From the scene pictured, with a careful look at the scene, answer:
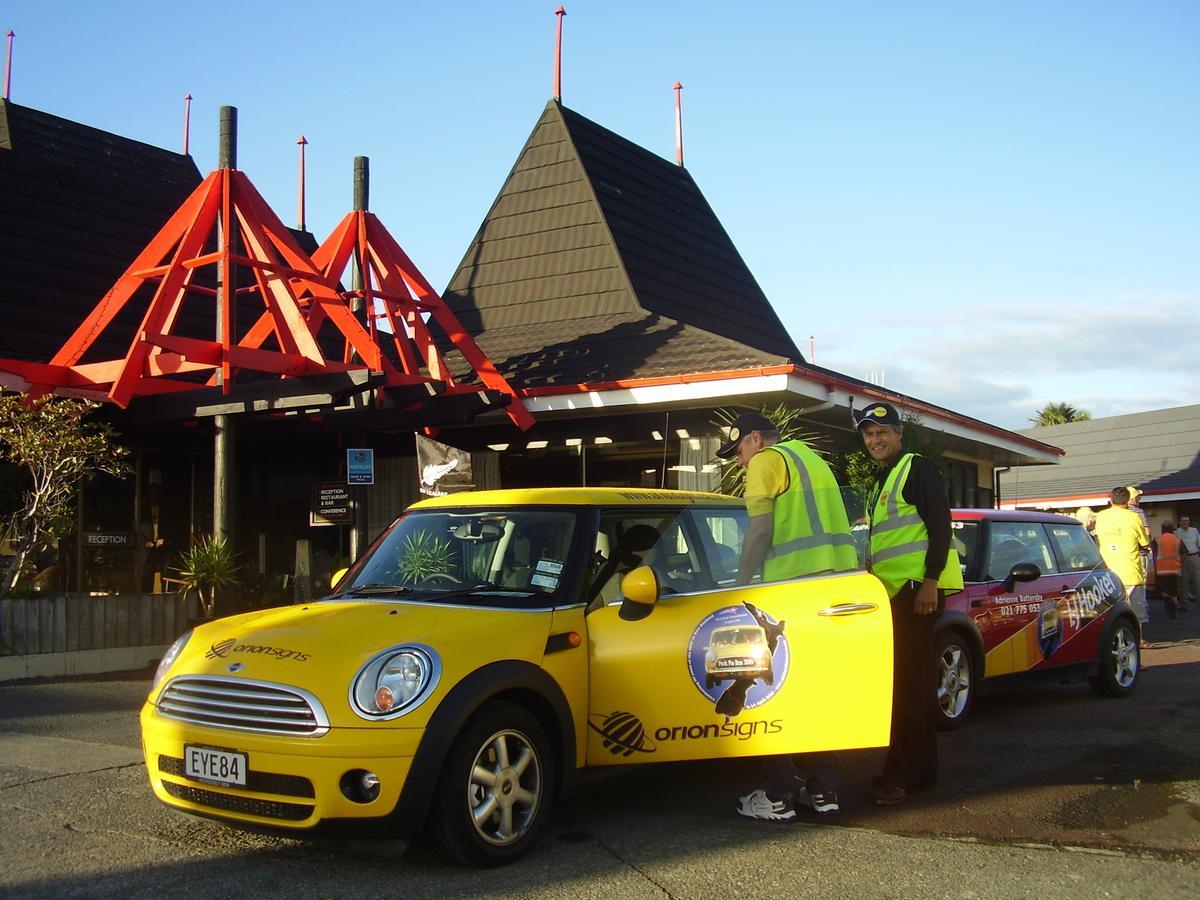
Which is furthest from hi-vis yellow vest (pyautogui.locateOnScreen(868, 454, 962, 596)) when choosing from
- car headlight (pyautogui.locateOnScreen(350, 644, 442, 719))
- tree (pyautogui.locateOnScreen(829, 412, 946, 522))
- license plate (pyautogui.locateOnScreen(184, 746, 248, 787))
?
tree (pyautogui.locateOnScreen(829, 412, 946, 522))

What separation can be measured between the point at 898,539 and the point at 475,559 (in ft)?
7.17

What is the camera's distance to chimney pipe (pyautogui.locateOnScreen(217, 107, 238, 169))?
12594 mm

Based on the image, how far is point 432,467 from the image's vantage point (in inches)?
517

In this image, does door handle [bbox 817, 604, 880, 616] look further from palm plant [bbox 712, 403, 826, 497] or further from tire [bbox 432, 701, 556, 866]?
palm plant [bbox 712, 403, 826, 497]

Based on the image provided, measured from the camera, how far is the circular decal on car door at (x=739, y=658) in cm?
529

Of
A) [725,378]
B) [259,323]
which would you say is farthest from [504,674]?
[259,323]

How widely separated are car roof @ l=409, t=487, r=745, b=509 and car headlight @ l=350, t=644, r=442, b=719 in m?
1.31

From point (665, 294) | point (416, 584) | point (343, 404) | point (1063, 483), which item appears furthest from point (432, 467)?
point (1063, 483)

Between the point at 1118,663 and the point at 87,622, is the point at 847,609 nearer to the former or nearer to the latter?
the point at 1118,663

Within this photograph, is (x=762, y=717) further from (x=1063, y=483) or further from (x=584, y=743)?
(x=1063, y=483)

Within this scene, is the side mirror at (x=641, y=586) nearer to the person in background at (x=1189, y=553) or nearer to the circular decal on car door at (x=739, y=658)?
the circular decal on car door at (x=739, y=658)

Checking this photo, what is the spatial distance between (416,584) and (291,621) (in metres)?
0.66

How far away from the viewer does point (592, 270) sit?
53.5ft

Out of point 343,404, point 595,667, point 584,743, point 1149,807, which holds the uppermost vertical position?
point 343,404
